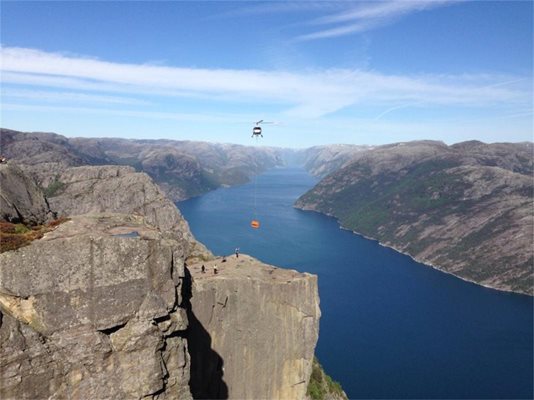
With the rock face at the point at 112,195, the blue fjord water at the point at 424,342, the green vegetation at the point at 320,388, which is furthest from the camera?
the blue fjord water at the point at 424,342

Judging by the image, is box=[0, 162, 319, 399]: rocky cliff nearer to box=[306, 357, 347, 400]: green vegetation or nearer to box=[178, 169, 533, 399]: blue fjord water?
box=[306, 357, 347, 400]: green vegetation

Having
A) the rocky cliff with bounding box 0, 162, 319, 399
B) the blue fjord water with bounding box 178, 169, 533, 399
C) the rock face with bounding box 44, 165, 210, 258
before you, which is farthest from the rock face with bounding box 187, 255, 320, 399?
the blue fjord water with bounding box 178, 169, 533, 399

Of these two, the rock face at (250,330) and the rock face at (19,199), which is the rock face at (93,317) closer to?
the rock face at (19,199)

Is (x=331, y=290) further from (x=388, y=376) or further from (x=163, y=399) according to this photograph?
A: (x=163, y=399)

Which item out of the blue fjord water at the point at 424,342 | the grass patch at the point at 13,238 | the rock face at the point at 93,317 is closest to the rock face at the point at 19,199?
the grass patch at the point at 13,238

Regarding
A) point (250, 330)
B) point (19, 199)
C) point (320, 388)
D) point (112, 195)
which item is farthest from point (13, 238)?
point (112, 195)

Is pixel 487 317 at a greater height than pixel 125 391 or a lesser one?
lesser

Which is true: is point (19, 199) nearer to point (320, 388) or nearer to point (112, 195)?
point (320, 388)

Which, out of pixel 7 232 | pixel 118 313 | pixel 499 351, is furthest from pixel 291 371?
pixel 499 351
